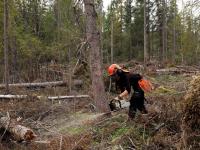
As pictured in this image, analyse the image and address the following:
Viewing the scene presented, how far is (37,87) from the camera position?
80.4 feet

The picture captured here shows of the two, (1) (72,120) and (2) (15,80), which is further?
(2) (15,80)

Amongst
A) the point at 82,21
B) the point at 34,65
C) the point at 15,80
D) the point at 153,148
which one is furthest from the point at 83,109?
the point at 34,65

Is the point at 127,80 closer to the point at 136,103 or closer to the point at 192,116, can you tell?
the point at 136,103

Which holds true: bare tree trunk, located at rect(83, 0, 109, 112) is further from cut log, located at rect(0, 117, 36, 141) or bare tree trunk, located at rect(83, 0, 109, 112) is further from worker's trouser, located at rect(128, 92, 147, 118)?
worker's trouser, located at rect(128, 92, 147, 118)

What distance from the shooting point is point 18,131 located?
1139 cm

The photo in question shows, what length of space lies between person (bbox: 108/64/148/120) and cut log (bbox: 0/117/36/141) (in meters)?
3.03

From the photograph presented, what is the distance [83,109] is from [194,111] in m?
7.54

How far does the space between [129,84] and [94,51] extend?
3.61 metres

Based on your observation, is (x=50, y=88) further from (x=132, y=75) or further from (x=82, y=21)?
(x=132, y=75)

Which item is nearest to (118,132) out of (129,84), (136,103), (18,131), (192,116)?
(136,103)

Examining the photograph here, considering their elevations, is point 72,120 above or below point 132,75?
below

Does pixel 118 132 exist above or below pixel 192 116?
below

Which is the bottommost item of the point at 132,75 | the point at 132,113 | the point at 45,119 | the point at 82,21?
the point at 45,119

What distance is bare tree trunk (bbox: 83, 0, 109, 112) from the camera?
13047mm
